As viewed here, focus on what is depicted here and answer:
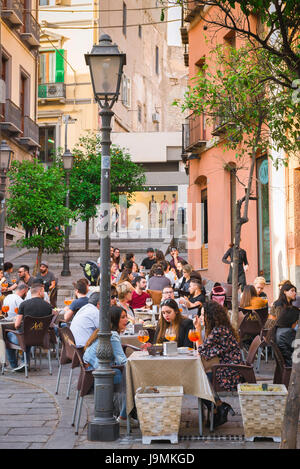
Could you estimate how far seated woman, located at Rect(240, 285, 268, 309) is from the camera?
439 inches

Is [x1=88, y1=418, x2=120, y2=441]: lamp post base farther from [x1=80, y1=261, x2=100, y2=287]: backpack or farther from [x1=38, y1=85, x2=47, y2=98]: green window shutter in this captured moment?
[x1=38, y1=85, x2=47, y2=98]: green window shutter

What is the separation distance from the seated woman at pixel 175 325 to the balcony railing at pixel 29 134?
21.6 m

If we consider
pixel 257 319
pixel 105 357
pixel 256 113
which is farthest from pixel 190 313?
pixel 105 357

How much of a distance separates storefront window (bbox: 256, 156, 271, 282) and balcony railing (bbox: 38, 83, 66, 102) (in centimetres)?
2344

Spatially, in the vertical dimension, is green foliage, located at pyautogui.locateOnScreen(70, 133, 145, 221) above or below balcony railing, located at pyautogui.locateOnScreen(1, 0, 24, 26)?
below

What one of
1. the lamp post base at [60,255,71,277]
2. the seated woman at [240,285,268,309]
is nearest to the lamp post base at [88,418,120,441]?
the seated woman at [240,285,268,309]

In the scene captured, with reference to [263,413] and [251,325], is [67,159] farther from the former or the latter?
[263,413]

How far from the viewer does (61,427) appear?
702 centimetres

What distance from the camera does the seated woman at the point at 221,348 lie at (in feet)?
22.7

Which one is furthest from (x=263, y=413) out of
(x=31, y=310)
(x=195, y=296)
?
(x=31, y=310)

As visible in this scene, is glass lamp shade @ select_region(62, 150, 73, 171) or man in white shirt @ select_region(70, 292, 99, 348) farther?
glass lamp shade @ select_region(62, 150, 73, 171)

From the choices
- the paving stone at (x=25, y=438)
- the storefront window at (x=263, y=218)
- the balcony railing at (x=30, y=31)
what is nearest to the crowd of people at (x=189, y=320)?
the paving stone at (x=25, y=438)

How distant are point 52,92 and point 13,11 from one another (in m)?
12.6

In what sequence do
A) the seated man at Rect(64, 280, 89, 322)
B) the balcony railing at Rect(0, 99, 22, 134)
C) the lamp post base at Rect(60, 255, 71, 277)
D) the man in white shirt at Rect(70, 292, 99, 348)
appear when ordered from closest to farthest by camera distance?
the man in white shirt at Rect(70, 292, 99, 348), the seated man at Rect(64, 280, 89, 322), the lamp post base at Rect(60, 255, 71, 277), the balcony railing at Rect(0, 99, 22, 134)
